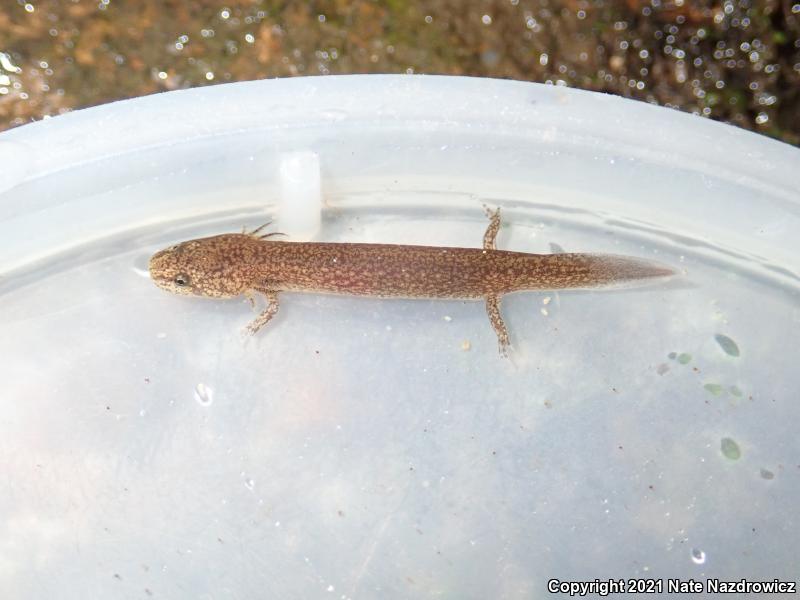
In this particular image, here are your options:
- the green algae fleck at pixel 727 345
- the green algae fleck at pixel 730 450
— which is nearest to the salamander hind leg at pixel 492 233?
the green algae fleck at pixel 727 345

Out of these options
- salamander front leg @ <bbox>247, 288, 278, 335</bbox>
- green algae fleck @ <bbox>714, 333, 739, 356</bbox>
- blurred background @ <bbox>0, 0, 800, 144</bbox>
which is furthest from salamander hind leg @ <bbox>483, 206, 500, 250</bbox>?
blurred background @ <bbox>0, 0, 800, 144</bbox>

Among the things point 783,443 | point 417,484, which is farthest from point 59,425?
point 783,443

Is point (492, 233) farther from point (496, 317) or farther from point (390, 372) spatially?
point (390, 372)

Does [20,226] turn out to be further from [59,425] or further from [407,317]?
[407,317]

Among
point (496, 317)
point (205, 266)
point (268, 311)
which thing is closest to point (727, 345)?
point (496, 317)

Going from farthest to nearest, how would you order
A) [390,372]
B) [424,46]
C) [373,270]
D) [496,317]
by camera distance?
[424,46], [390,372], [496,317], [373,270]

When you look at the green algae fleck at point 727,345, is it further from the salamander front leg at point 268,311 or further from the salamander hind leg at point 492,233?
the salamander front leg at point 268,311

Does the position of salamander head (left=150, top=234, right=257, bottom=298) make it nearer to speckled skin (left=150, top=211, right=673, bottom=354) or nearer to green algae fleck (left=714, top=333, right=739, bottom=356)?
speckled skin (left=150, top=211, right=673, bottom=354)
